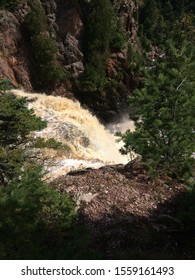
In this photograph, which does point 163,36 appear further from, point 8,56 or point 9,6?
point 9,6

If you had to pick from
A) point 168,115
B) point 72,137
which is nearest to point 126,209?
point 168,115

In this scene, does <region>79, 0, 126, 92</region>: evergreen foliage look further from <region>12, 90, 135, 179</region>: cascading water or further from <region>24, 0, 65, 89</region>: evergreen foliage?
<region>12, 90, 135, 179</region>: cascading water

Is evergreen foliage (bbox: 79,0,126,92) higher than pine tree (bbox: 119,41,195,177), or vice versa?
evergreen foliage (bbox: 79,0,126,92)

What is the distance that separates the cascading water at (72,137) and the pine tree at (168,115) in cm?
593

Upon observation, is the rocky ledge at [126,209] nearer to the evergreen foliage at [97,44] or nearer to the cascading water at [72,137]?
the cascading water at [72,137]

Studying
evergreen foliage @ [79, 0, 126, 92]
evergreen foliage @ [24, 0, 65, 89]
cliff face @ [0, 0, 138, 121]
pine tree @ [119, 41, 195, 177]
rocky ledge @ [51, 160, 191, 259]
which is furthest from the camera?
evergreen foliage @ [79, 0, 126, 92]

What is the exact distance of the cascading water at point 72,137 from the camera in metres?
18.1

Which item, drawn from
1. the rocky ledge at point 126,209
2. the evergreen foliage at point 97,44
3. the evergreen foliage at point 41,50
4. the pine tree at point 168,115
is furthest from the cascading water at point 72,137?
the evergreen foliage at point 97,44

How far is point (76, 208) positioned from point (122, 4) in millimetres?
32356

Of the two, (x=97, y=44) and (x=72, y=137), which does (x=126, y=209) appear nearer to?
(x=72, y=137)

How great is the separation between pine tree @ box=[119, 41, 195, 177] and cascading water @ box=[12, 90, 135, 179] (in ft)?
19.4

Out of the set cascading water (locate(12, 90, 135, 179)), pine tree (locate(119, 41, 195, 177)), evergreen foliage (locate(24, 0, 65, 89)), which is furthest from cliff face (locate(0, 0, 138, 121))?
pine tree (locate(119, 41, 195, 177))

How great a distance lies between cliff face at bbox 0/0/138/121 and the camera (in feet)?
98.3

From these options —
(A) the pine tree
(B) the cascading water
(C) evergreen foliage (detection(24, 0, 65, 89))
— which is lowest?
(A) the pine tree
